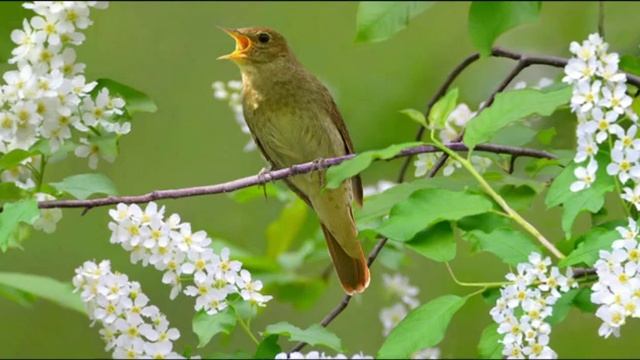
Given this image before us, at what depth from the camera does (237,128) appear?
987 cm

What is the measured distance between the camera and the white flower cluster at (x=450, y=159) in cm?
371

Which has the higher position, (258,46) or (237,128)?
(258,46)

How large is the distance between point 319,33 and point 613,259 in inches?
277

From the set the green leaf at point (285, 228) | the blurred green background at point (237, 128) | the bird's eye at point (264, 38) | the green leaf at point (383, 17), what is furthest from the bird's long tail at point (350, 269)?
the green leaf at point (383, 17)

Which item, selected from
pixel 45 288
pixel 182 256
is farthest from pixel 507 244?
pixel 45 288

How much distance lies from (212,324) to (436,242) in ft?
1.81

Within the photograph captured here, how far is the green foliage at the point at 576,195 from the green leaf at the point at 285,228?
7.42 ft

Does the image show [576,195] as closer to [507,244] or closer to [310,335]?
[507,244]

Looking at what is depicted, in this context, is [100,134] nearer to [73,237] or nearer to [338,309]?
[338,309]

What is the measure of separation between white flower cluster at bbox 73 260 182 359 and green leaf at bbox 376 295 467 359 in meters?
0.63

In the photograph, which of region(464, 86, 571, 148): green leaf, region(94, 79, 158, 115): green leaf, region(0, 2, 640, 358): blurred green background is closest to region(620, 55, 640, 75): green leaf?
region(464, 86, 571, 148): green leaf

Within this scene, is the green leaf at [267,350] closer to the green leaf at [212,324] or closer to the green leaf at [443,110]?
the green leaf at [212,324]

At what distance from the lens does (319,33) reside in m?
9.66

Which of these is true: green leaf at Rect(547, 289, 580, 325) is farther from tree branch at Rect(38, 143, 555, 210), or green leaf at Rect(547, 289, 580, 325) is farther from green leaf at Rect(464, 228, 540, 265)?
tree branch at Rect(38, 143, 555, 210)
